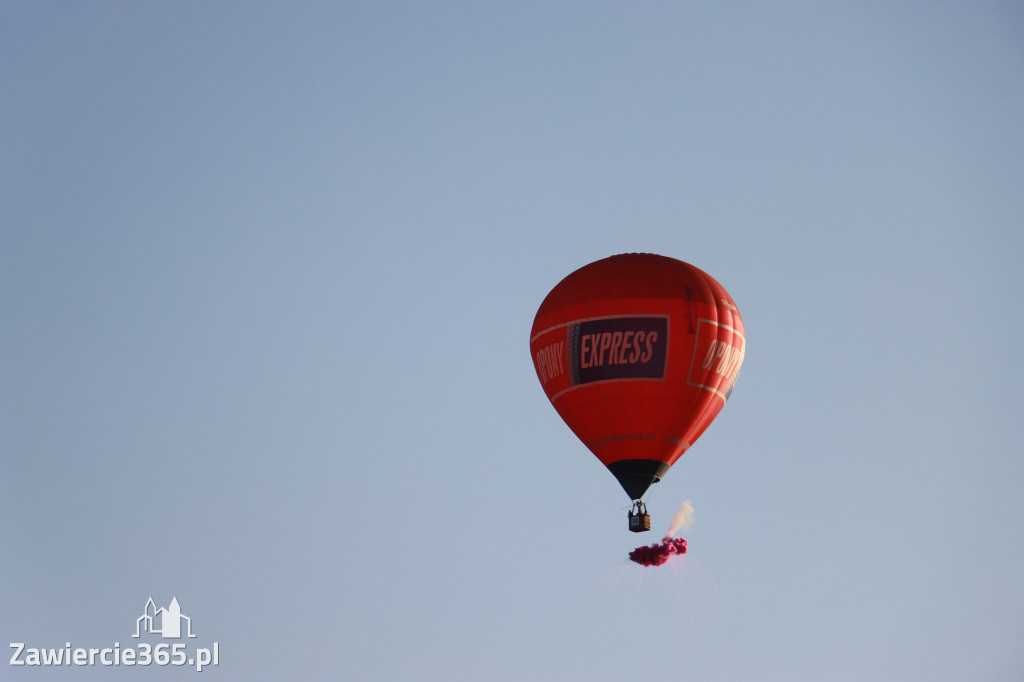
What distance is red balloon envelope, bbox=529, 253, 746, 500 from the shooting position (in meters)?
45.2

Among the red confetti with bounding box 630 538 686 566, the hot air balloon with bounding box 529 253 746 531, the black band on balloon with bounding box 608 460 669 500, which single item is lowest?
the red confetti with bounding box 630 538 686 566

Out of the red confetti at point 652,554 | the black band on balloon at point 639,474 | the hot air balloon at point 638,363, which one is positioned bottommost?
the red confetti at point 652,554

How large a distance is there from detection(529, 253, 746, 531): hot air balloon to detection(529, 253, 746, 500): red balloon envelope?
0.03 m

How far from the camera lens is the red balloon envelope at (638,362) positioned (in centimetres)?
4516

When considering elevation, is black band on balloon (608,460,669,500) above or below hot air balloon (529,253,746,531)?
below

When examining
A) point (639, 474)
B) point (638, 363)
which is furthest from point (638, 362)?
point (639, 474)

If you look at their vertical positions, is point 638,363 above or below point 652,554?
above

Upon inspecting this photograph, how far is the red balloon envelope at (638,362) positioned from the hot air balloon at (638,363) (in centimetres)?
3

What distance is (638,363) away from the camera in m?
45.1

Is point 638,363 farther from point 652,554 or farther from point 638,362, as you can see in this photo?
point 652,554

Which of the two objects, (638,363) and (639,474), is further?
(639,474)

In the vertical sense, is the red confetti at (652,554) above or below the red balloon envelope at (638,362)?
below

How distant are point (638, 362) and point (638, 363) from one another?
0.03 m

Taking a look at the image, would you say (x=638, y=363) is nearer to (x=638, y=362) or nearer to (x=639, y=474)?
(x=638, y=362)
